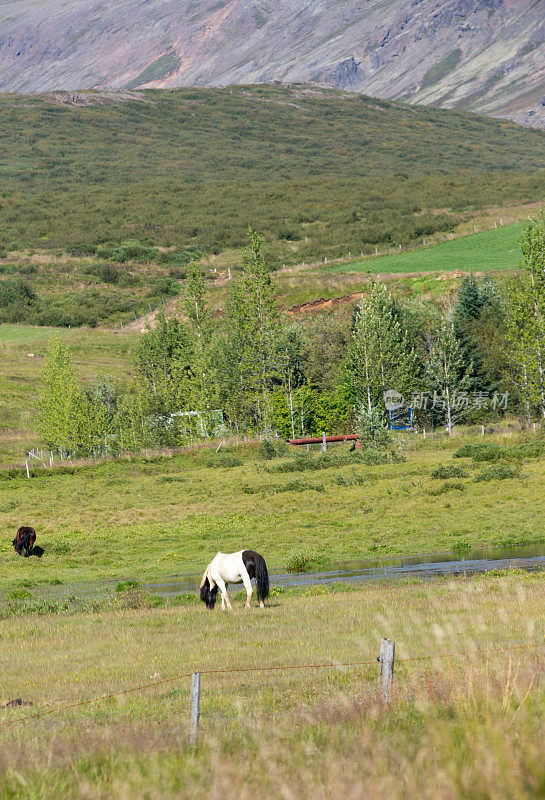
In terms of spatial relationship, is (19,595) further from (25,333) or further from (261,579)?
(25,333)

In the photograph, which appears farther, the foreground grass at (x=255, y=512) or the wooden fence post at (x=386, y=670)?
the foreground grass at (x=255, y=512)

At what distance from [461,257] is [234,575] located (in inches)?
3723

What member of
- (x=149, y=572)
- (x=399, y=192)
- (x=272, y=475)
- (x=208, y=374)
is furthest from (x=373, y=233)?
(x=149, y=572)

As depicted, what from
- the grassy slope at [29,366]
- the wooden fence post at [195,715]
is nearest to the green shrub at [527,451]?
the grassy slope at [29,366]

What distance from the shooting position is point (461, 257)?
109m

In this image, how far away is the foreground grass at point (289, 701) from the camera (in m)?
6.10

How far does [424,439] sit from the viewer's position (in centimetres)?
6100

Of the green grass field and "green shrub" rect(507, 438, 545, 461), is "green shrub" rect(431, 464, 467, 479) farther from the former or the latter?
"green shrub" rect(507, 438, 545, 461)

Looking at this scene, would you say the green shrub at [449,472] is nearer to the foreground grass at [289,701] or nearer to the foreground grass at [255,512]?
the foreground grass at [255,512]

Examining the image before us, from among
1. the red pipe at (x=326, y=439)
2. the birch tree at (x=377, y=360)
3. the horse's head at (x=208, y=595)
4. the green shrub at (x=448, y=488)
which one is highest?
the birch tree at (x=377, y=360)

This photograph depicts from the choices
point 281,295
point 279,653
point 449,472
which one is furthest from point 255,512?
point 281,295

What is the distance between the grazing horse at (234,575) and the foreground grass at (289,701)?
0.50 m

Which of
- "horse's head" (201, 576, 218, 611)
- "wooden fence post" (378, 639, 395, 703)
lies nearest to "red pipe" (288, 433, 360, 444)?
"horse's head" (201, 576, 218, 611)

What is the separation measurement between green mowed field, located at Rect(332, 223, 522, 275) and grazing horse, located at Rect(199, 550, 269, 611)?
7523cm
